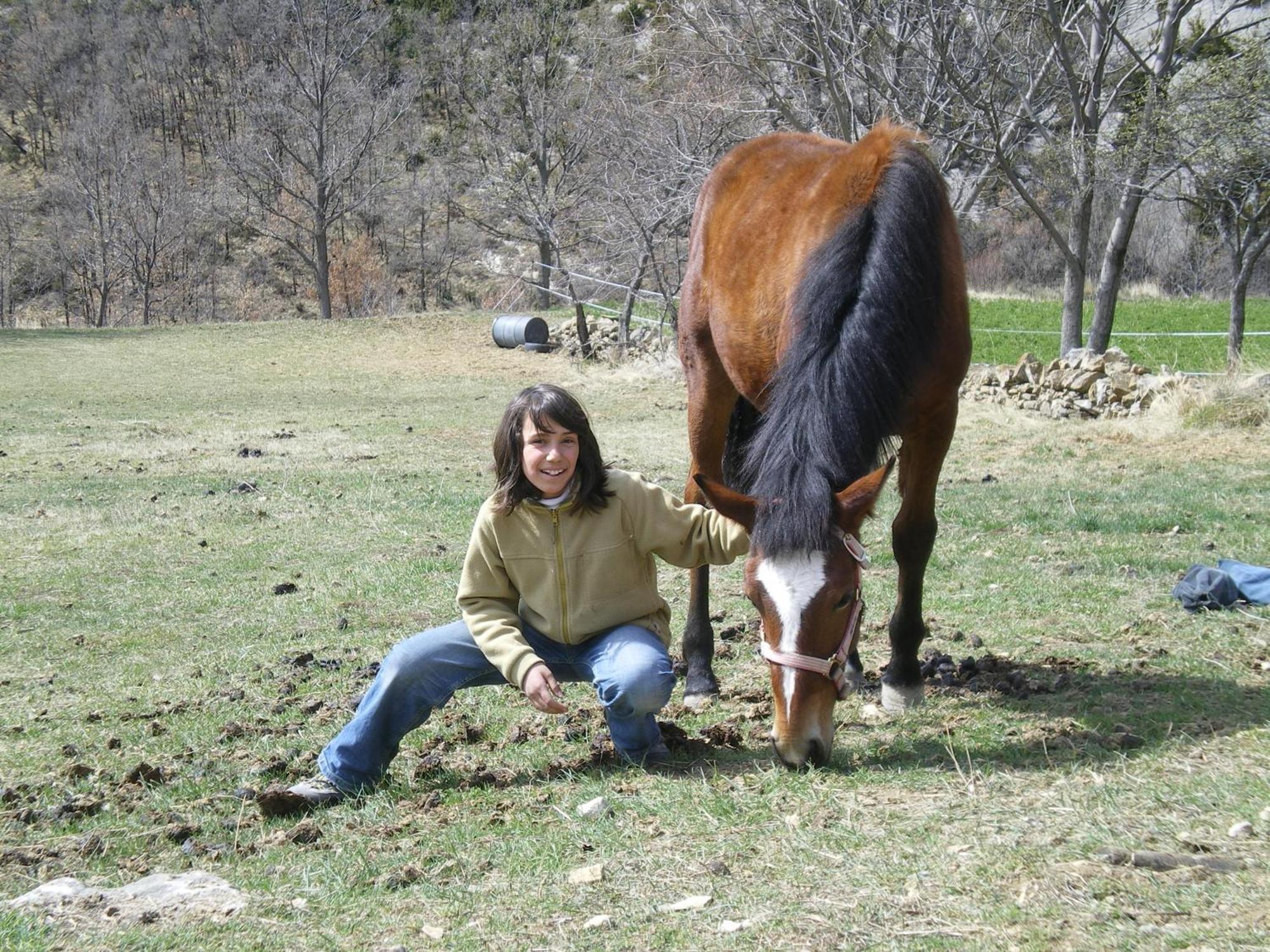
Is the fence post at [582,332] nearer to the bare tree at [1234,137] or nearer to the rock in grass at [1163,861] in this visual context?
the bare tree at [1234,137]

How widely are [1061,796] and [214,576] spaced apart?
5.79 metres

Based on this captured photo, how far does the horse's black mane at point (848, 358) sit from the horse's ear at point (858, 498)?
0.04m

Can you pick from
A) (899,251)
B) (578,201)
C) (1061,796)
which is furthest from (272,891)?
(578,201)

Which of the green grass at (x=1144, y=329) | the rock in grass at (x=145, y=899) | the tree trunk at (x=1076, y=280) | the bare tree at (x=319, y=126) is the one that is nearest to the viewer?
the rock in grass at (x=145, y=899)

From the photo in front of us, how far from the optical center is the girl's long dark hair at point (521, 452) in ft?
11.7

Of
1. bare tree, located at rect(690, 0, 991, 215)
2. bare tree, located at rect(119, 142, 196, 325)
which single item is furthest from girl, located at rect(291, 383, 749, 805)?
bare tree, located at rect(119, 142, 196, 325)

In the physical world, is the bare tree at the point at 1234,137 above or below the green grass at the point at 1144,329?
above

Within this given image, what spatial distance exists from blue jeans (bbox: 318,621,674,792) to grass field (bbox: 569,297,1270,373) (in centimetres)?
1150

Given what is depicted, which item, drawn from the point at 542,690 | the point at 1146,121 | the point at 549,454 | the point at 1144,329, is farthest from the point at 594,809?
the point at 1144,329

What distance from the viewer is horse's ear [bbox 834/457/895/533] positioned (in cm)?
315

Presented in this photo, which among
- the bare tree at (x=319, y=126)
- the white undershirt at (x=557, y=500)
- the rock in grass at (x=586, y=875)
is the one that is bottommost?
the rock in grass at (x=586, y=875)

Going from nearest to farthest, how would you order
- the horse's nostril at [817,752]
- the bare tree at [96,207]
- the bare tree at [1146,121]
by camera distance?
Result: 1. the horse's nostril at [817,752]
2. the bare tree at [1146,121]
3. the bare tree at [96,207]

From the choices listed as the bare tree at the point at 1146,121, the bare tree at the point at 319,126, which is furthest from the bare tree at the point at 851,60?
the bare tree at the point at 319,126

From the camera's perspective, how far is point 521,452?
3592 millimetres
